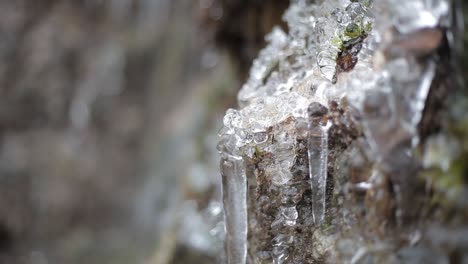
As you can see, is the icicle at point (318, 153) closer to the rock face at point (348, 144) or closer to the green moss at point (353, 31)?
the rock face at point (348, 144)

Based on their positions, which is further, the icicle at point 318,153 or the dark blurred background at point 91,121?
the dark blurred background at point 91,121

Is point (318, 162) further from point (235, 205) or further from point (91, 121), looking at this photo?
point (91, 121)

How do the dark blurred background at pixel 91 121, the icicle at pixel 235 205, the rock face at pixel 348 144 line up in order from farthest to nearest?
the dark blurred background at pixel 91 121 → the icicle at pixel 235 205 → the rock face at pixel 348 144

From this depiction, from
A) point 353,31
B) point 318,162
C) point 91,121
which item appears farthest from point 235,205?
point 91,121

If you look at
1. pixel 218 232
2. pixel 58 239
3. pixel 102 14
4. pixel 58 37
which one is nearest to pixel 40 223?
pixel 58 239

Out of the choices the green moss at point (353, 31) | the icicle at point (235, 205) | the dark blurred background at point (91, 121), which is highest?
the dark blurred background at point (91, 121)

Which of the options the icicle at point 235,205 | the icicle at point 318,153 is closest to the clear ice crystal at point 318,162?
the icicle at point 318,153

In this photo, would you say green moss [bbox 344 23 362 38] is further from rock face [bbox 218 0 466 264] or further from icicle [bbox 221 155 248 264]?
icicle [bbox 221 155 248 264]

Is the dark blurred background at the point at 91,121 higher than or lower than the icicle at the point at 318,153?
higher

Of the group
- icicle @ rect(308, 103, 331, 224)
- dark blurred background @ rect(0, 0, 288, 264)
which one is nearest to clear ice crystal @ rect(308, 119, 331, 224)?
icicle @ rect(308, 103, 331, 224)
